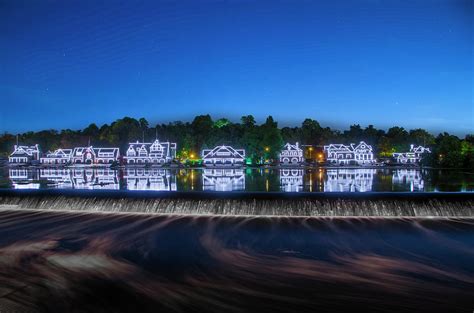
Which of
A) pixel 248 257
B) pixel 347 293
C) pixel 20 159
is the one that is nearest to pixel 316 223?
pixel 248 257

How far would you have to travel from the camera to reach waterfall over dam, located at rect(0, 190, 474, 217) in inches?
583

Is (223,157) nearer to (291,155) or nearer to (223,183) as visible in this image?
(291,155)

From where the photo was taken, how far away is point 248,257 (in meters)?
10.6

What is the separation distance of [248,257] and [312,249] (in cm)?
211

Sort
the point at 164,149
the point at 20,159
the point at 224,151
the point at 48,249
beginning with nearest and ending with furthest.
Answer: the point at 48,249, the point at 224,151, the point at 164,149, the point at 20,159

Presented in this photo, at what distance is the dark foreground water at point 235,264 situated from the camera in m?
7.77

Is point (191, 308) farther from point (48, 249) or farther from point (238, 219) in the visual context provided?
point (238, 219)

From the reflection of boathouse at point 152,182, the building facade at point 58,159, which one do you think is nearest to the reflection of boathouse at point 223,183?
the reflection of boathouse at point 152,182

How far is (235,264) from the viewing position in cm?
1014

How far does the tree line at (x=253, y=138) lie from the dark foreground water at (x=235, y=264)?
45169 mm

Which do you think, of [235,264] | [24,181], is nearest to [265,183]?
[235,264]

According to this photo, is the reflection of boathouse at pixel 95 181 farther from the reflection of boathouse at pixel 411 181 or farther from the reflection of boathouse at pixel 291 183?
the reflection of boathouse at pixel 411 181

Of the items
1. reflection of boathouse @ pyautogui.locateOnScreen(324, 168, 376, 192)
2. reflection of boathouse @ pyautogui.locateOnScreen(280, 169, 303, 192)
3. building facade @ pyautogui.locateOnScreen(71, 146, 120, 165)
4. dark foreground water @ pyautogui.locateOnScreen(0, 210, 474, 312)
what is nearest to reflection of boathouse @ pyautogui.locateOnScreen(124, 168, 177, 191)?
reflection of boathouse @ pyautogui.locateOnScreen(280, 169, 303, 192)

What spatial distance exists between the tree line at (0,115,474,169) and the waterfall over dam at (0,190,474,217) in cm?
4084
